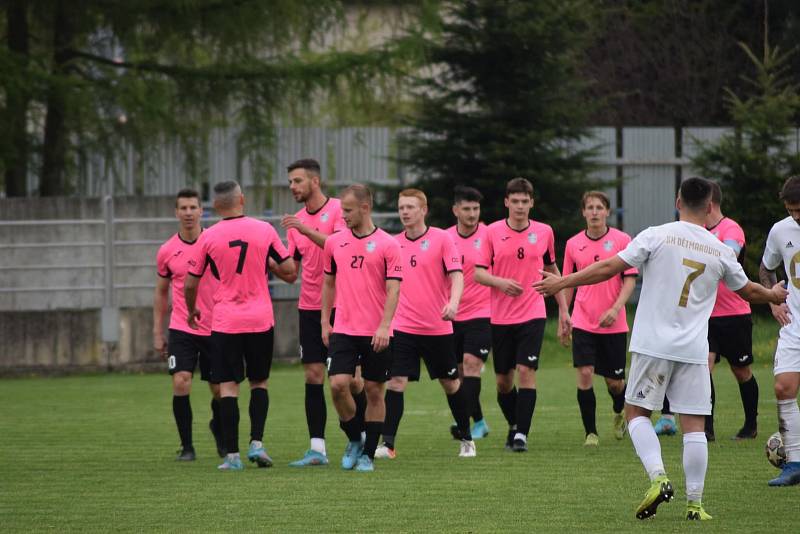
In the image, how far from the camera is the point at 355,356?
34.2 ft

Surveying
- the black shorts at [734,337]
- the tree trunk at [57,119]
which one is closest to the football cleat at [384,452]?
the black shorts at [734,337]

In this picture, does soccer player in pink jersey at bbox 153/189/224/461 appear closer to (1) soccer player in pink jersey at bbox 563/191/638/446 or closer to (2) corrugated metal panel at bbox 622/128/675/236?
(1) soccer player in pink jersey at bbox 563/191/638/446

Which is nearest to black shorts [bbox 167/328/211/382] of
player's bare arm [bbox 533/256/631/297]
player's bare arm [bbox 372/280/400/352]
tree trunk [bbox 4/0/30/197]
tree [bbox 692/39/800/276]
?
player's bare arm [bbox 372/280/400/352]

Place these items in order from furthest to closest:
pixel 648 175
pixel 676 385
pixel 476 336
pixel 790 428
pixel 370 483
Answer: pixel 648 175
pixel 476 336
pixel 370 483
pixel 790 428
pixel 676 385

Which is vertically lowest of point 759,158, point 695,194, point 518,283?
point 518,283

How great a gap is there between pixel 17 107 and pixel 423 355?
13881 millimetres

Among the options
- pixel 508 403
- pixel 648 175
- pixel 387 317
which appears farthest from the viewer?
pixel 648 175

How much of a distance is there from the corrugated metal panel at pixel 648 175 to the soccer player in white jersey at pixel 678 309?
65.5 ft

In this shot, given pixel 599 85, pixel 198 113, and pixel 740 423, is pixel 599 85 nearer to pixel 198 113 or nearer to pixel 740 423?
pixel 198 113

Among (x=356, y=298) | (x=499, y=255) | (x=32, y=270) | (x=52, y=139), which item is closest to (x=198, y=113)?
(x=52, y=139)

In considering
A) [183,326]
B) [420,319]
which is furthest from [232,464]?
[420,319]

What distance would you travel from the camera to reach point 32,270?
2183 cm

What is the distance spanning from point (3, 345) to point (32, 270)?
135 centimetres

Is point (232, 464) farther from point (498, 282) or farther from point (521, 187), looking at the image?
point (521, 187)
